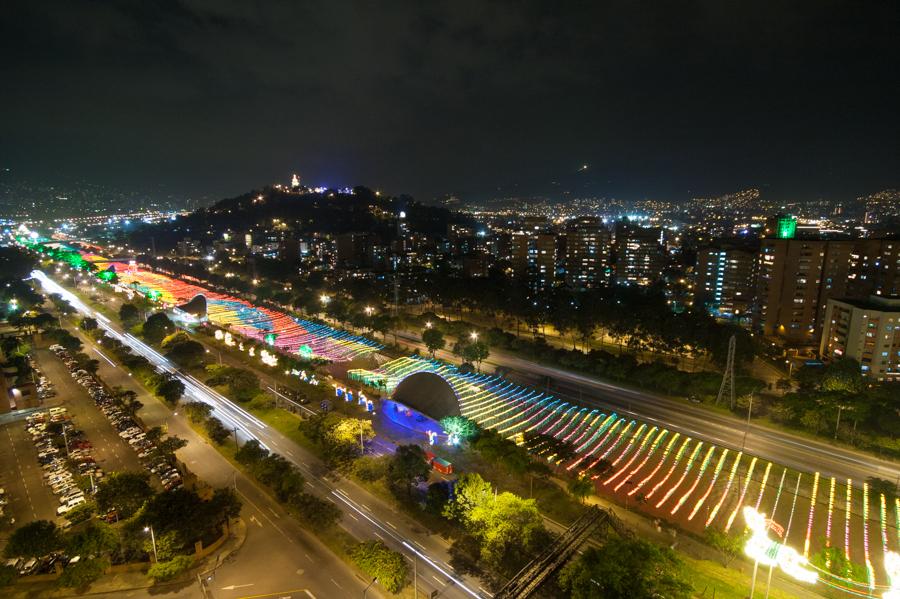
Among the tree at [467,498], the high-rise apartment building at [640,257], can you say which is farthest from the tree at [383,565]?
the high-rise apartment building at [640,257]

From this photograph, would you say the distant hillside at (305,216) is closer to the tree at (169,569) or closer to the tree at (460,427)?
the tree at (460,427)

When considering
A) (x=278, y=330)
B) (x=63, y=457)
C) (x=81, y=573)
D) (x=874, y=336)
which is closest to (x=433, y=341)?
(x=278, y=330)

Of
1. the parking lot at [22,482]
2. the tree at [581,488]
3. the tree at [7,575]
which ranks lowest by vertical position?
the parking lot at [22,482]

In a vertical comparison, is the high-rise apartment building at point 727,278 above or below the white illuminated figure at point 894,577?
above

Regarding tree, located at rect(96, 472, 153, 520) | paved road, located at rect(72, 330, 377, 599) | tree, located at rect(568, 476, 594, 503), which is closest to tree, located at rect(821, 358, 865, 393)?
tree, located at rect(568, 476, 594, 503)

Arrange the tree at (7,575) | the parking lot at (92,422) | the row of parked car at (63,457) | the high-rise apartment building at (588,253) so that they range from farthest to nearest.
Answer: the high-rise apartment building at (588,253)
the parking lot at (92,422)
the row of parked car at (63,457)
the tree at (7,575)
